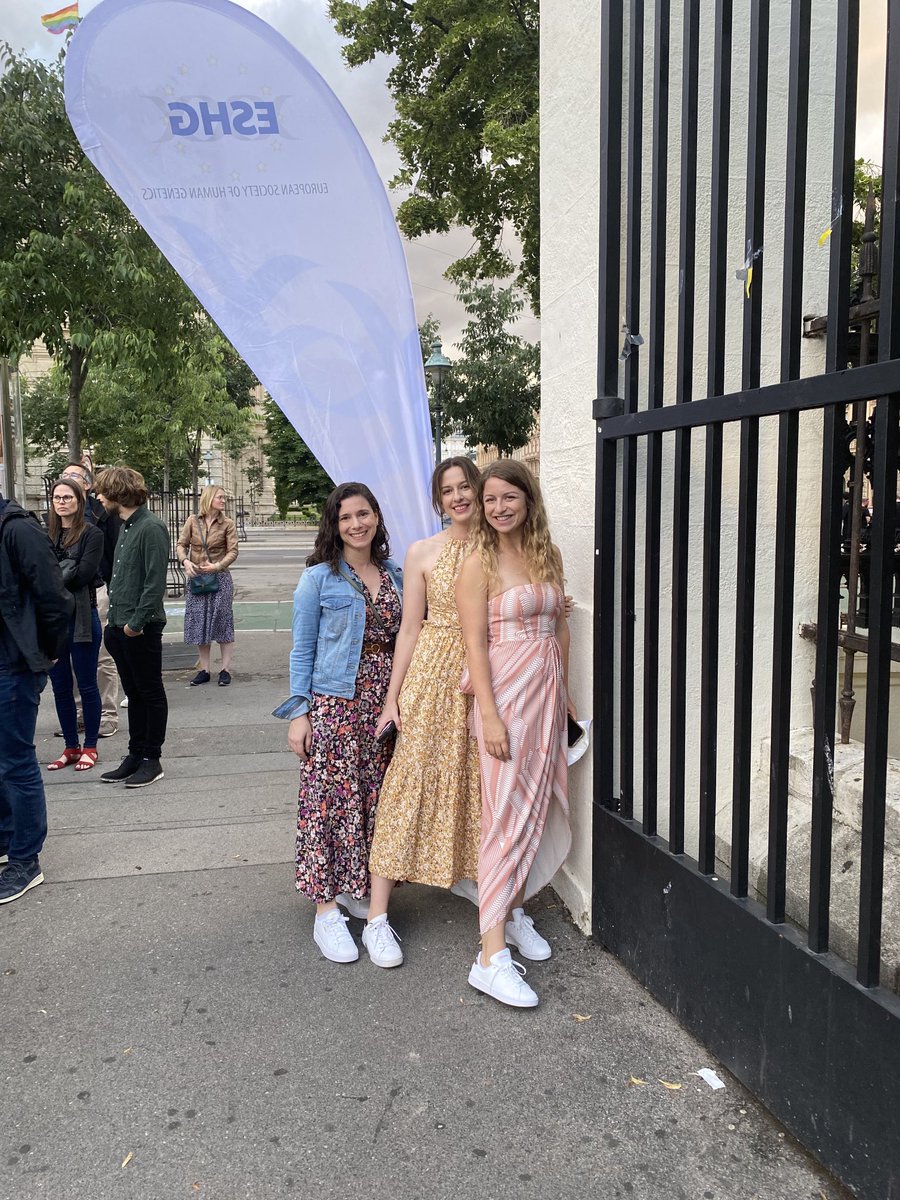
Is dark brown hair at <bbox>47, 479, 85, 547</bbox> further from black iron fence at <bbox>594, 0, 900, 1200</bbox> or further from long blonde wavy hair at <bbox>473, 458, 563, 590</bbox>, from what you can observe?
black iron fence at <bbox>594, 0, 900, 1200</bbox>

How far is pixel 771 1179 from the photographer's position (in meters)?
2.16

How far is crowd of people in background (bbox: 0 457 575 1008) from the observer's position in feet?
9.98

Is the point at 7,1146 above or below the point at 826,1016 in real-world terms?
below

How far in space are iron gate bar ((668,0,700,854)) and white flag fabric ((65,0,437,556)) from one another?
1.47 meters

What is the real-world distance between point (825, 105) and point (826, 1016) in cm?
306

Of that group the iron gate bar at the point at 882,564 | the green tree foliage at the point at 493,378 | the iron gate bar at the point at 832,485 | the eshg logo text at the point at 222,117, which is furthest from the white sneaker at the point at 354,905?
the green tree foliage at the point at 493,378

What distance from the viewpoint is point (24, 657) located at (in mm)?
3729

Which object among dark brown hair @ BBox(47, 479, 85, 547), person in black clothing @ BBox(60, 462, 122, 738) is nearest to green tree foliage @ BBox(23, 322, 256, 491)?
person in black clothing @ BBox(60, 462, 122, 738)

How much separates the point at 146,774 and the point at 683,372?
416 cm

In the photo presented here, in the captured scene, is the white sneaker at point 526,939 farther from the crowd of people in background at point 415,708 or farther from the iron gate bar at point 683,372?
the iron gate bar at point 683,372

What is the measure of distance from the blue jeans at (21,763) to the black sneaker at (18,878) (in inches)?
1.6

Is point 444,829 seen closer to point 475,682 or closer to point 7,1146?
point 475,682

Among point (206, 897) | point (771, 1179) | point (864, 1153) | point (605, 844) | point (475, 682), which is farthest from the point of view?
point (206, 897)

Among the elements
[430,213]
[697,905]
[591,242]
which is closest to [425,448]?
[591,242]
